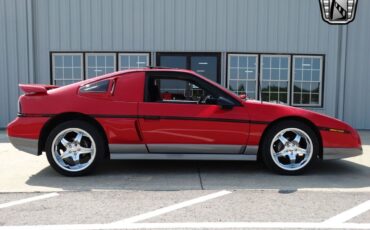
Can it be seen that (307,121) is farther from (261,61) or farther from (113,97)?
(261,61)

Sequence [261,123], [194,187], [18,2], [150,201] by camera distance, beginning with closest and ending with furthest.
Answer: [150,201] → [194,187] → [261,123] → [18,2]

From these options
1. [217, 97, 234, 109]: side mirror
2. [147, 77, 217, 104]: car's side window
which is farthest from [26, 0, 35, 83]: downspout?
[217, 97, 234, 109]: side mirror

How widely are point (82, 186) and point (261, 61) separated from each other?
6503 mm

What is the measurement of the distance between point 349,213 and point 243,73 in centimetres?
637

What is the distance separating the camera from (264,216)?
11.4 feet

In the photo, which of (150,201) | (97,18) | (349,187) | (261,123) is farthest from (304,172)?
(97,18)

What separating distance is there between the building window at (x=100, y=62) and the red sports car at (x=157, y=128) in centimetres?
466

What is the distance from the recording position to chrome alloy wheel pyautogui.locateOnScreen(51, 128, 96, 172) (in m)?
4.81

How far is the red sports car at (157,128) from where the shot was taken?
480 cm

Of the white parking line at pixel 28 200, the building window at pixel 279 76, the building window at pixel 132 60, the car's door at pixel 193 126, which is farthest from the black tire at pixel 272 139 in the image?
the building window at pixel 132 60

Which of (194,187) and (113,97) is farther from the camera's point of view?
(113,97)

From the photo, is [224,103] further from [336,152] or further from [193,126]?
[336,152]

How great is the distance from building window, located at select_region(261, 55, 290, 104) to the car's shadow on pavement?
4.13 m

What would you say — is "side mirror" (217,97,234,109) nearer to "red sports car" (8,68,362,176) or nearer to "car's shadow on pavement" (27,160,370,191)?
"red sports car" (8,68,362,176)
